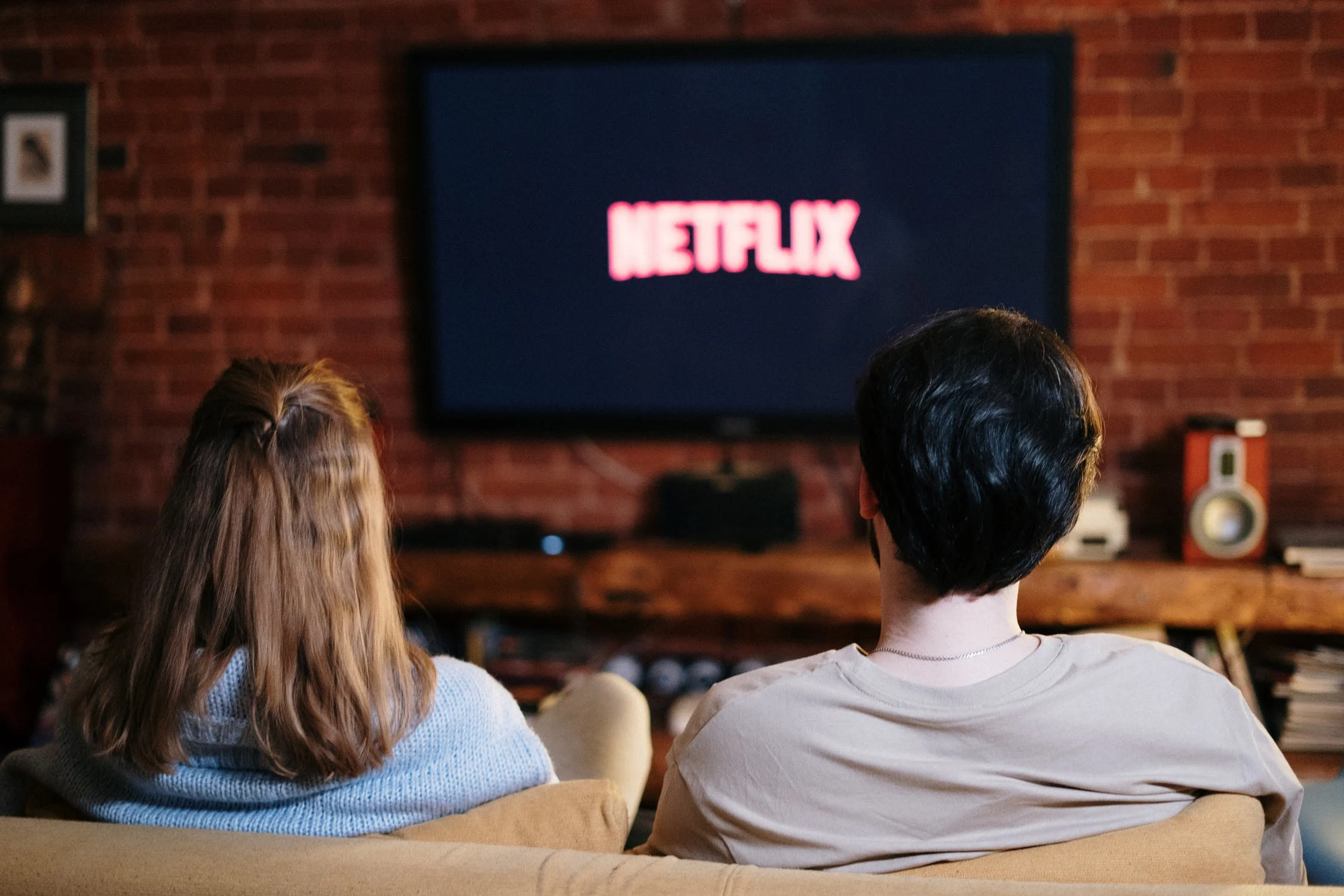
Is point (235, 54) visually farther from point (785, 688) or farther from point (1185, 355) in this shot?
point (785, 688)

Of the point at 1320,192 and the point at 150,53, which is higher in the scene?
the point at 150,53

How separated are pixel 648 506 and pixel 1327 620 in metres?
1.69

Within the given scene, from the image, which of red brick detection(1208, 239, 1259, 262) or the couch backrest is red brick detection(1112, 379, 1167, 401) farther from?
the couch backrest

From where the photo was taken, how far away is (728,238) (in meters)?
2.97

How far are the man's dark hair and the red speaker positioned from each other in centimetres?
187

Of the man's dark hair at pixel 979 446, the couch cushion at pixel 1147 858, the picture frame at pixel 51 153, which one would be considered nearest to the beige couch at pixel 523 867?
the couch cushion at pixel 1147 858

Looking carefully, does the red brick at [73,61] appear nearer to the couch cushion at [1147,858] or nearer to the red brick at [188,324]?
the red brick at [188,324]

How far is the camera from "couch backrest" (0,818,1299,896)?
838 millimetres

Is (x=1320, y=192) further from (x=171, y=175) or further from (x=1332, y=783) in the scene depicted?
(x=171, y=175)

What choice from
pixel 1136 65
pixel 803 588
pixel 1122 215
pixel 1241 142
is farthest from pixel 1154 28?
pixel 803 588

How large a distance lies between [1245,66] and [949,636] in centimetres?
247

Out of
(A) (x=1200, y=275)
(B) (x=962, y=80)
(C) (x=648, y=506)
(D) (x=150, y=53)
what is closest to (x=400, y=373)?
(C) (x=648, y=506)

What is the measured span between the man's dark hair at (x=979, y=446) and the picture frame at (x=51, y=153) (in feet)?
9.91

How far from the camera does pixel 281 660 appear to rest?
1096 mm
